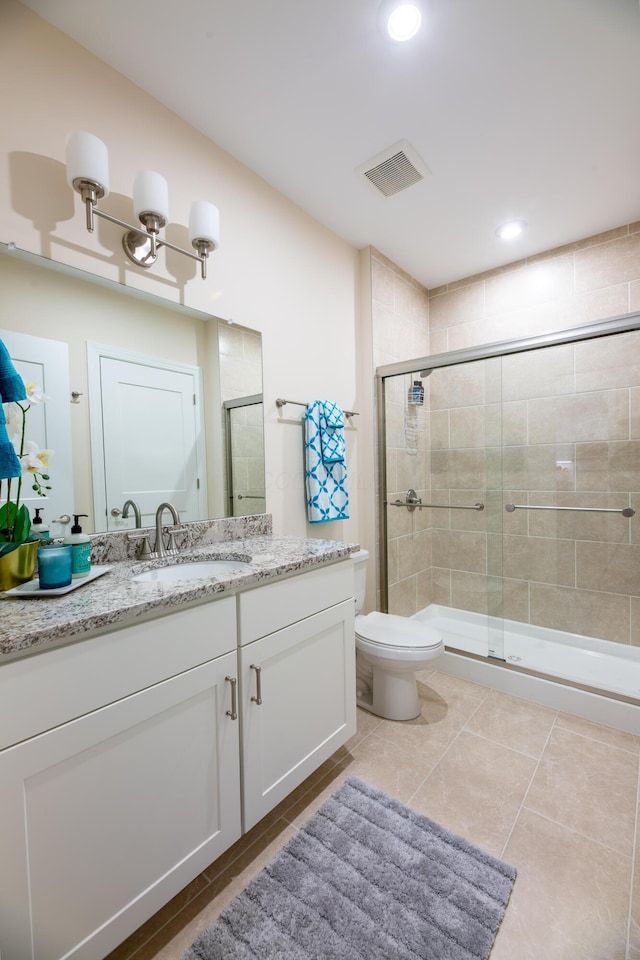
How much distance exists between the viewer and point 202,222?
1482mm

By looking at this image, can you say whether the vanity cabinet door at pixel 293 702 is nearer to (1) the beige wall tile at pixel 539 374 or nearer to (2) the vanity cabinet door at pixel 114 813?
(2) the vanity cabinet door at pixel 114 813

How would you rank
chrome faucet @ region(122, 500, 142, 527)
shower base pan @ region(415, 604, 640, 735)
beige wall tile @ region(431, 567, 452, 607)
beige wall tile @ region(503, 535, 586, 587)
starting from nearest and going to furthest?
1. chrome faucet @ region(122, 500, 142, 527)
2. shower base pan @ region(415, 604, 640, 735)
3. beige wall tile @ region(503, 535, 586, 587)
4. beige wall tile @ region(431, 567, 452, 607)

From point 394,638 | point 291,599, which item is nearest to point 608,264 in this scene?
point 394,638

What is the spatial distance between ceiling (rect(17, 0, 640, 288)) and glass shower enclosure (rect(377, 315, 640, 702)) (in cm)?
75

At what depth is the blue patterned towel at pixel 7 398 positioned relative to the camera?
3.19 feet

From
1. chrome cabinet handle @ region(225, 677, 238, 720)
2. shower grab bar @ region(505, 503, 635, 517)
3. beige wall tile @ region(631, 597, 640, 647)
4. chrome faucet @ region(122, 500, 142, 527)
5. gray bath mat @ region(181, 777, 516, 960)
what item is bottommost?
gray bath mat @ region(181, 777, 516, 960)

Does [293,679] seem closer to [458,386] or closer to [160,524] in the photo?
[160,524]

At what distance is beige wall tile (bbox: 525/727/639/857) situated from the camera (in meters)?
1.31

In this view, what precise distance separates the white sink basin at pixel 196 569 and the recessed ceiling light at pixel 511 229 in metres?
2.33

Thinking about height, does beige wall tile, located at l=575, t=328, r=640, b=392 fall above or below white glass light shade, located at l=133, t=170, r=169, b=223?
below

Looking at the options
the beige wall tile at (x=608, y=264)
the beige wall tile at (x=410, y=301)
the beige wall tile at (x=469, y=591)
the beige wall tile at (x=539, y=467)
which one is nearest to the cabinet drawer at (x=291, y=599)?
the beige wall tile at (x=539, y=467)

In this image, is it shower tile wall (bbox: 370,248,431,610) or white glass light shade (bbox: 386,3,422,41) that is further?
shower tile wall (bbox: 370,248,431,610)

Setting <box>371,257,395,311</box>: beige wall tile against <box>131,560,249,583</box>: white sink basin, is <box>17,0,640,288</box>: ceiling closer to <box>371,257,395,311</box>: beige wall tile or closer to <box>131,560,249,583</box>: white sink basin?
<box>371,257,395,311</box>: beige wall tile

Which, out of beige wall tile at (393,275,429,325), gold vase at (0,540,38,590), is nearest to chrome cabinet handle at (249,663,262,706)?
gold vase at (0,540,38,590)
